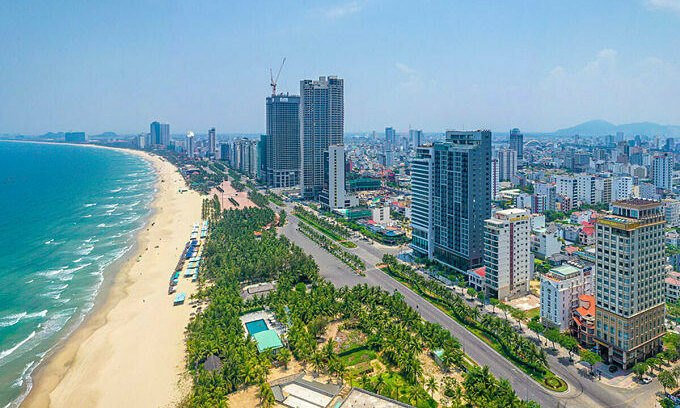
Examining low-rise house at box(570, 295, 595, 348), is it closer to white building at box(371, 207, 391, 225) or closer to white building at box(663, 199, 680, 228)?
white building at box(371, 207, 391, 225)

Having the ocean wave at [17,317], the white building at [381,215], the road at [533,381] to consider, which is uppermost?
the white building at [381,215]

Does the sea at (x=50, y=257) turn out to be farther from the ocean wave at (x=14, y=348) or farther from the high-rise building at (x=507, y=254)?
the high-rise building at (x=507, y=254)

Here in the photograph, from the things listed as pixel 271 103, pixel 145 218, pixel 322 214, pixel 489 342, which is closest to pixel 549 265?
pixel 489 342

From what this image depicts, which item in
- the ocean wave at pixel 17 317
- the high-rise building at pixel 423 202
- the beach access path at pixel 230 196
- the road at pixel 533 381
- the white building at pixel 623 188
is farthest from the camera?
the beach access path at pixel 230 196

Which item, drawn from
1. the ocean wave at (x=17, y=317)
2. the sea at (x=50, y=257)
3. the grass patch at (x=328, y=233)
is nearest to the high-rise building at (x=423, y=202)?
the grass patch at (x=328, y=233)

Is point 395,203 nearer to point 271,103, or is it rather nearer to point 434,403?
point 271,103

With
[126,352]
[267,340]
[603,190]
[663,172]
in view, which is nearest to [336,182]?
[603,190]
